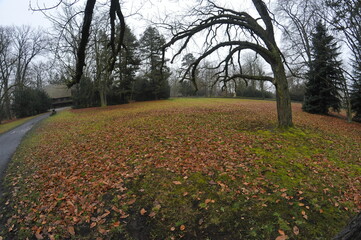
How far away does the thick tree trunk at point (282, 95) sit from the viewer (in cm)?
836

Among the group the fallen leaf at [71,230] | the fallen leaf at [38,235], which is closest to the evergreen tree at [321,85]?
the fallen leaf at [71,230]

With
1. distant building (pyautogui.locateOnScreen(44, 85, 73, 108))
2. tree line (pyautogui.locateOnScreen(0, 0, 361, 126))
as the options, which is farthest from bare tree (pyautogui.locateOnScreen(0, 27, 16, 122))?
distant building (pyautogui.locateOnScreen(44, 85, 73, 108))

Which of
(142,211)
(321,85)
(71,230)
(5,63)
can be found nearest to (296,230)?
(142,211)

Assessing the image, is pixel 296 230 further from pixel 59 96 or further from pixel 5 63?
pixel 59 96

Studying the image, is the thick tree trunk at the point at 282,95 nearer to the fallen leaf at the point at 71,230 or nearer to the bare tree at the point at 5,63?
the fallen leaf at the point at 71,230

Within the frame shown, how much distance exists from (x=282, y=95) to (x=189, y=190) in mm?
6568

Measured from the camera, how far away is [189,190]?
4270 mm

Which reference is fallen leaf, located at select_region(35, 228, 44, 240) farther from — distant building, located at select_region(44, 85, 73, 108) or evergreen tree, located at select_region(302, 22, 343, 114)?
distant building, located at select_region(44, 85, 73, 108)

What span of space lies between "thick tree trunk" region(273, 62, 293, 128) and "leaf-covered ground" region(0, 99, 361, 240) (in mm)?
1446

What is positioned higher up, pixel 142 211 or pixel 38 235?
pixel 142 211

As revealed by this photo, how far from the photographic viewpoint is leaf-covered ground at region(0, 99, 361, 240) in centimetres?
337

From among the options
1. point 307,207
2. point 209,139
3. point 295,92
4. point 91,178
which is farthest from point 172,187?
point 295,92

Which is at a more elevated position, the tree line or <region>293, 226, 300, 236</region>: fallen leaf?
the tree line

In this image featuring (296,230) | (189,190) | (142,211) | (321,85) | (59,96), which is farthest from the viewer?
(59,96)
